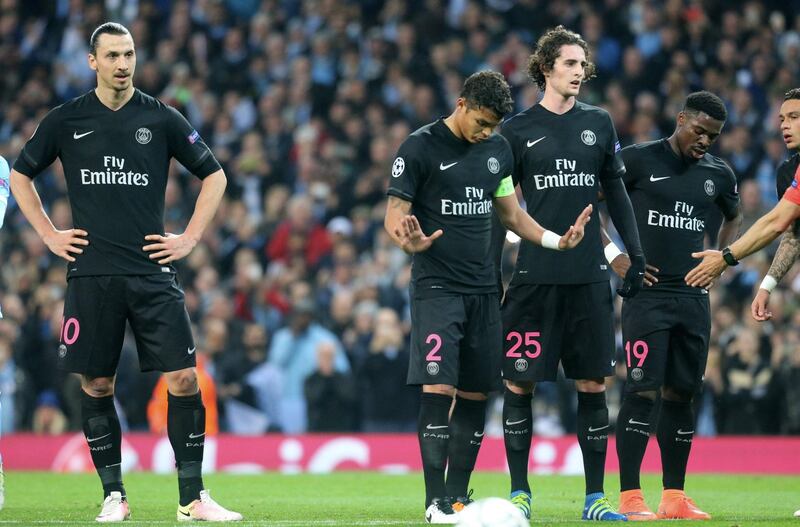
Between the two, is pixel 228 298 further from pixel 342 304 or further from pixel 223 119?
pixel 223 119

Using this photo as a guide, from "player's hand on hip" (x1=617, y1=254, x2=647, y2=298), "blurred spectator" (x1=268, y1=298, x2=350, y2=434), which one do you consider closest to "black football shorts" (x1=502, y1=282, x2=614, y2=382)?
"player's hand on hip" (x1=617, y1=254, x2=647, y2=298)

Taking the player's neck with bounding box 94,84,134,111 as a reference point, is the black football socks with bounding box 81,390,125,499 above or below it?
below

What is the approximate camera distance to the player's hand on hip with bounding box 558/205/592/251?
795cm

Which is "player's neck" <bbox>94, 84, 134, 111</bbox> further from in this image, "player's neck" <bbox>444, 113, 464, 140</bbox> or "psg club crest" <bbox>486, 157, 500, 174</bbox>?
"psg club crest" <bbox>486, 157, 500, 174</bbox>

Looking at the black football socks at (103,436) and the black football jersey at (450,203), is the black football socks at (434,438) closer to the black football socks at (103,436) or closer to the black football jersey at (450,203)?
the black football jersey at (450,203)

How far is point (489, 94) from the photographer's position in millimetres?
7812

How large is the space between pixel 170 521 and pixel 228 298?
9148mm

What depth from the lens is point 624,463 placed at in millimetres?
8617

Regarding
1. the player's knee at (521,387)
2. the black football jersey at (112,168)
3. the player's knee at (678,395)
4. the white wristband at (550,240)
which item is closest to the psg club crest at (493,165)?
the white wristband at (550,240)

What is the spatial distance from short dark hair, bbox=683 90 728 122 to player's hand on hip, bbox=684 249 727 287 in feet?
2.97

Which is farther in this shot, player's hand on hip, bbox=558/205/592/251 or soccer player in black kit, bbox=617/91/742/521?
soccer player in black kit, bbox=617/91/742/521

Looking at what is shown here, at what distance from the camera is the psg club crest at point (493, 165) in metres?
8.14

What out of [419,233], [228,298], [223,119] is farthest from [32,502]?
[223,119]

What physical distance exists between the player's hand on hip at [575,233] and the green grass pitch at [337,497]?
5.31 feet
